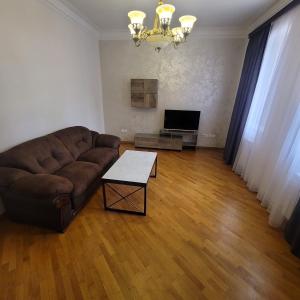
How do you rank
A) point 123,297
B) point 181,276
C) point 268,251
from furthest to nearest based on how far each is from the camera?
point 268,251 < point 181,276 < point 123,297

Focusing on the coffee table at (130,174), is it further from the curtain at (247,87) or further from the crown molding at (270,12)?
the crown molding at (270,12)

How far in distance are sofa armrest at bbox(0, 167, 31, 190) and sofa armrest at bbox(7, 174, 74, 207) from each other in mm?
47

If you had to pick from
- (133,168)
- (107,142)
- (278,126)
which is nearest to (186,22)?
(278,126)

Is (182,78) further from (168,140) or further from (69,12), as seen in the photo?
(69,12)

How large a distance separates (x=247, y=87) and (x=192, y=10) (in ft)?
5.53

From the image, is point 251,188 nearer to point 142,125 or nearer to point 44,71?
point 142,125

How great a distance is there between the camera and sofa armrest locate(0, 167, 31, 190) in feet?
5.82

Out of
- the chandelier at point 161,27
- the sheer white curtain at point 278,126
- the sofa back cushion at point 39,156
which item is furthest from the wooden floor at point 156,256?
the chandelier at point 161,27

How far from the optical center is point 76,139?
3.07 m

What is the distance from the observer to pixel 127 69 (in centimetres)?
452

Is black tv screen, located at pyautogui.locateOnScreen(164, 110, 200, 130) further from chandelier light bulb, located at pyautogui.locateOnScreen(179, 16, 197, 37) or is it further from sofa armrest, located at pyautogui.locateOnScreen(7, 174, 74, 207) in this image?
sofa armrest, located at pyautogui.locateOnScreen(7, 174, 74, 207)

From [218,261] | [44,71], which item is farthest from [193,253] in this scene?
[44,71]

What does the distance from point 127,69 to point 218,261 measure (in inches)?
176

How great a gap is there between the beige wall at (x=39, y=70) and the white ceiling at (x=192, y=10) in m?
0.42
